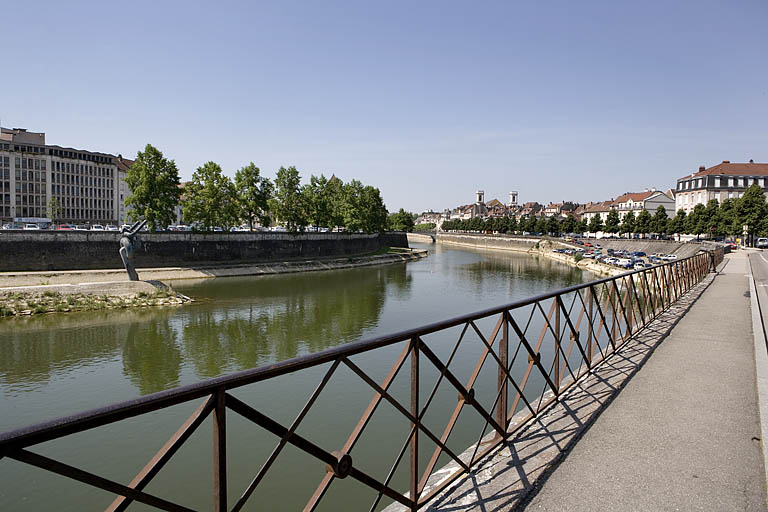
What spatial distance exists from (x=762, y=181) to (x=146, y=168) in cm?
8507

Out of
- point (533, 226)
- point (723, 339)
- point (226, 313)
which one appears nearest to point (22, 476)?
point (723, 339)

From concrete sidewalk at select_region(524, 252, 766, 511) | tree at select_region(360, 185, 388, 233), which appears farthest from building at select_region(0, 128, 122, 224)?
concrete sidewalk at select_region(524, 252, 766, 511)

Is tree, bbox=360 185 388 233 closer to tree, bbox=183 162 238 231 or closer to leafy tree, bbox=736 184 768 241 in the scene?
tree, bbox=183 162 238 231

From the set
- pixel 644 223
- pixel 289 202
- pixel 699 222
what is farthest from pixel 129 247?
pixel 644 223

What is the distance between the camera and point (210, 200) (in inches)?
Result: 1715

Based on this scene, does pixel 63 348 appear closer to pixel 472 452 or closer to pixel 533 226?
pixel 472 452

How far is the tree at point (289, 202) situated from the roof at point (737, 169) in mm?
63668

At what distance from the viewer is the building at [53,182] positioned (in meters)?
61.6

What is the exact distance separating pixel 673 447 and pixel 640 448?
310 millimetres

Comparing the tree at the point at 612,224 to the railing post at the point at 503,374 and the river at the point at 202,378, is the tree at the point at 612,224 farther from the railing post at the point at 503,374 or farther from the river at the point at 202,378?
the railing post at the point at 503,374

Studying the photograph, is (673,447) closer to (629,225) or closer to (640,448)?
(640,448)

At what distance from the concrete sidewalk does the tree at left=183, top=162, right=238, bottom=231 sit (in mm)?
41896

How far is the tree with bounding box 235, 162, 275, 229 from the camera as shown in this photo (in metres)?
46.6

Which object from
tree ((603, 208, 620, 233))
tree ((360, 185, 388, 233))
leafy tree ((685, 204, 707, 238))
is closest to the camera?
leafy tree ((685, 204, 707, 238))
